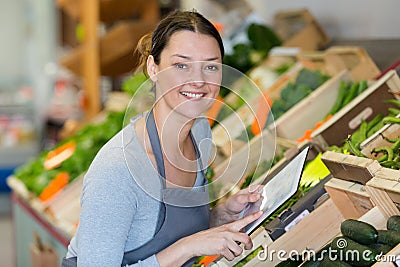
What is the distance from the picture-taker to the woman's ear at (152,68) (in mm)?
2029

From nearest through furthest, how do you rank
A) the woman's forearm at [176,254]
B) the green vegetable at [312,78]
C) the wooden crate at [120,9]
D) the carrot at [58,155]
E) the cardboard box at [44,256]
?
the woman's forearm at [176,254] < the green vegetable at [312,78] < the cardboard box at [44,256] < the carrot at [58,155] < the wooden crate at [120,9]

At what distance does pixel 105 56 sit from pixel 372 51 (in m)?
2.61

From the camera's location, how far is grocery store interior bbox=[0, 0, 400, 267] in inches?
86.6

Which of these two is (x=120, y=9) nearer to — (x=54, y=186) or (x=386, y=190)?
(x=54, y=186)

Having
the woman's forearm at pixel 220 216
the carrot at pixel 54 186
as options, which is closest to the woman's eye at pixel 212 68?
the woman's forearm at pixel 220 216

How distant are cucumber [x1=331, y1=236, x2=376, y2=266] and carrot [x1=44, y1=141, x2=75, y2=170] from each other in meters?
2.97

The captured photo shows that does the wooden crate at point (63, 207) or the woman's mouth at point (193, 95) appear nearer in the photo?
the woman's mouth at point (193, 95)

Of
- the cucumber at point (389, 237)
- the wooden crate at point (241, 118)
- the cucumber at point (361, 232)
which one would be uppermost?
the wooden crate at point (241, 118)

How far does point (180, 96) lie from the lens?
194 centimetres

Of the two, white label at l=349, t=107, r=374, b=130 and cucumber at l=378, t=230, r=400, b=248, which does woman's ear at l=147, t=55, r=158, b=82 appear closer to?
cucumber at l=378, t=230, r=400, b=248

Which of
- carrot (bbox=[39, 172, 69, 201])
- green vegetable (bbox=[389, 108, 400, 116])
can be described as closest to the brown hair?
green vegetable (bbox=[389, 108, 400, 116])

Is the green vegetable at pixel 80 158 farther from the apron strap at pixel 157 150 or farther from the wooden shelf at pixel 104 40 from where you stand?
the apron strap at pixel 157 150

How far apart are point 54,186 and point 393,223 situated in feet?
9.12

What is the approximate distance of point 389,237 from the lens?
1.93 meters
